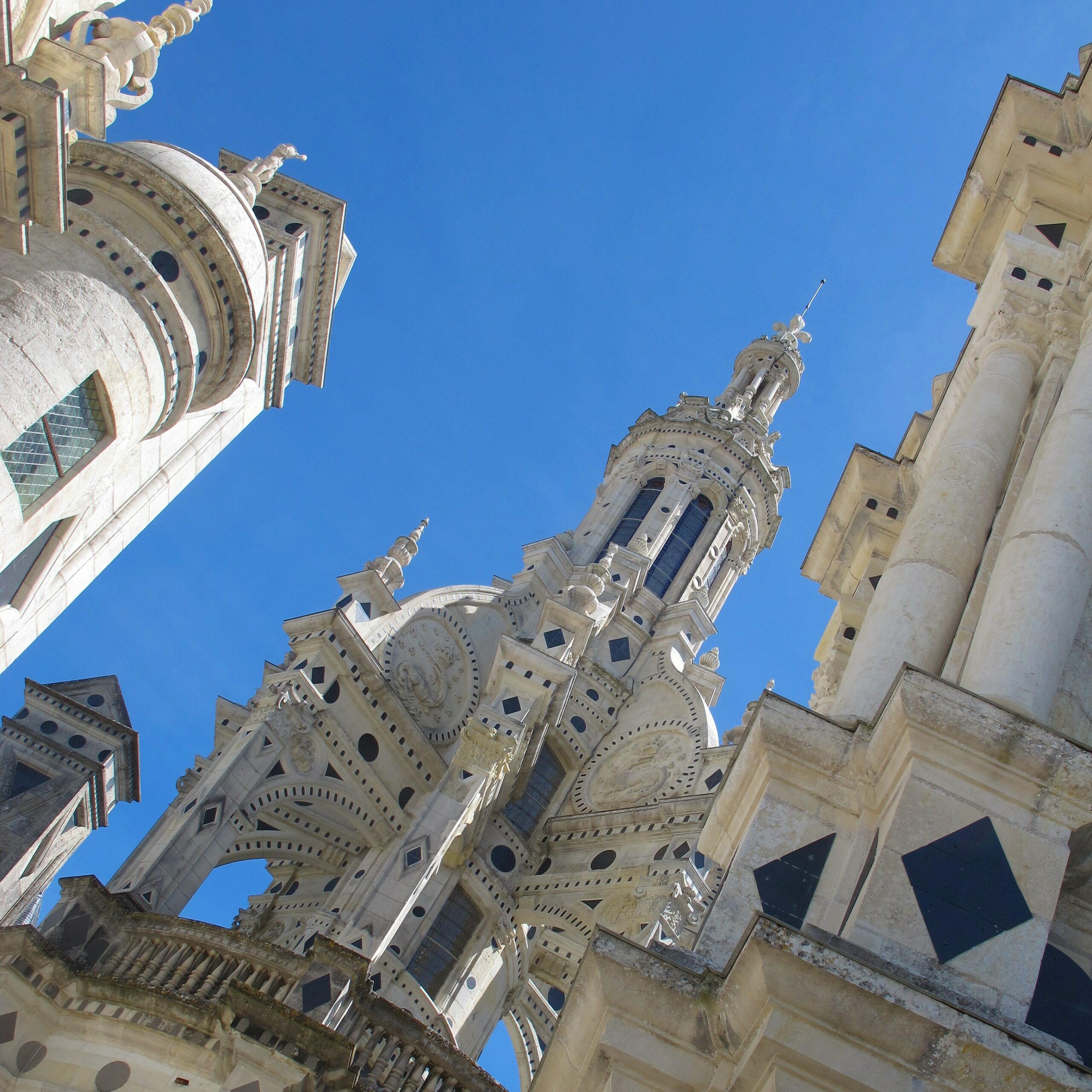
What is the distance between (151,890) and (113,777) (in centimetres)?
305

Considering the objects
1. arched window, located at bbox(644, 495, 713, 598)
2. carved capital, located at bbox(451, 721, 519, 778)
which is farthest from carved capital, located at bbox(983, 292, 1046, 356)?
arched window, located at bbox(644, 495, 713, 598)

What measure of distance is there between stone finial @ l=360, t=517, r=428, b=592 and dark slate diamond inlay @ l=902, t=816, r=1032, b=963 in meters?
19.5

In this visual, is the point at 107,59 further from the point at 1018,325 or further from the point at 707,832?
the point at 707,832

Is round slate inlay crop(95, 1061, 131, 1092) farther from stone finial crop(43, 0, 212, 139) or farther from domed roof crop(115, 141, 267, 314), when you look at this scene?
stone finial crop(43, 0, 212, 139)

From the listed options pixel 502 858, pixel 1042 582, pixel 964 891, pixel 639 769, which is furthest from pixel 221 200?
pixel 639 769

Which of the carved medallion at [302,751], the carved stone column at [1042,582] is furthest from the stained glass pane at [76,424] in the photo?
the carved medallion at [302,751]

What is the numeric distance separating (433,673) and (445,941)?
581 centimetres

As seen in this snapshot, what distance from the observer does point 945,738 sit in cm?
525

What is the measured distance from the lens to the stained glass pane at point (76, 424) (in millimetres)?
11055

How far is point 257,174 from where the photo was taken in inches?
608

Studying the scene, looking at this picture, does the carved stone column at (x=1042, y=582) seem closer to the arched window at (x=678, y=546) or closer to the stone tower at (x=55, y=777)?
the stone tower at (x=55, y=777)

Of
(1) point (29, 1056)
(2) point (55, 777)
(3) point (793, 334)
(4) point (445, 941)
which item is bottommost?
(1) point (29, 1056)

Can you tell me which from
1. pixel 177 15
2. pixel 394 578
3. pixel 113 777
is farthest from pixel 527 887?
pixel 177 15

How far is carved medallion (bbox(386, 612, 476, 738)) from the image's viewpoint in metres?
24.0
